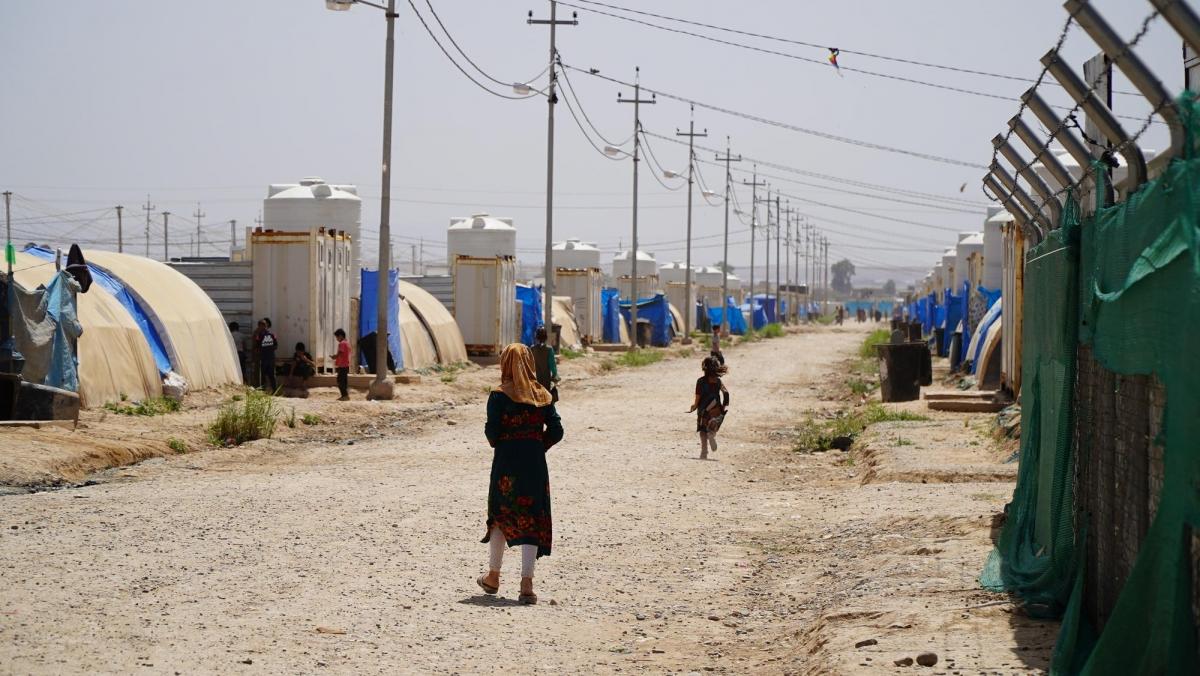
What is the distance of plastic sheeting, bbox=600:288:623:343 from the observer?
56.1m

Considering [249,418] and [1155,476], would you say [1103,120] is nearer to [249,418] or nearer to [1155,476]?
[1155,476]

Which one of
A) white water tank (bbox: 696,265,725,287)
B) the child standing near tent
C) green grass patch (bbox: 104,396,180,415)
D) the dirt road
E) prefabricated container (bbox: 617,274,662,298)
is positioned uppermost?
white water tank (bbox: 696,265,725,287)

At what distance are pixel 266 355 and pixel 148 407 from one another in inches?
212

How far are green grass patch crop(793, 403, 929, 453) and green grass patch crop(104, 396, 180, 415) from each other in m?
8.72

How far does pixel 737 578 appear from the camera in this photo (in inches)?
385

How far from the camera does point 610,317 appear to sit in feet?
186

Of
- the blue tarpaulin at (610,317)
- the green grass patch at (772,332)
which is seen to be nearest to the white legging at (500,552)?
the blue tarpaulin at (610,317)

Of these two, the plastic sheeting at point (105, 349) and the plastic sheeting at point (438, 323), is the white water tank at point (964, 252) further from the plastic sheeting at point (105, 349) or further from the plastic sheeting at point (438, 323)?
the plastic sheeting at point (105, 349)

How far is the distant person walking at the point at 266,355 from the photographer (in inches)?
981

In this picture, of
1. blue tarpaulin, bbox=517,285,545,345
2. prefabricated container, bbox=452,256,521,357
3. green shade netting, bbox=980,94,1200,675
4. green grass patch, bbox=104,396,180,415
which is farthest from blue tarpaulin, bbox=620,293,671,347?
green shade netting, bbox=980,94,1200,675

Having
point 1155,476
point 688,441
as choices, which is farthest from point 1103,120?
point 688,441

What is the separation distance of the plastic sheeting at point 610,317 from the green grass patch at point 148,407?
3579 cm

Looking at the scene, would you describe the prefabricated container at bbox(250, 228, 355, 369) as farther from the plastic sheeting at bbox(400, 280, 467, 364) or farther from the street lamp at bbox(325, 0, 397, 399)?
the plastic sheeting at bbox(400, 280, 467, 364)

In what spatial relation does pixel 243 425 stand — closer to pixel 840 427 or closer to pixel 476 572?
pixel 840 427
